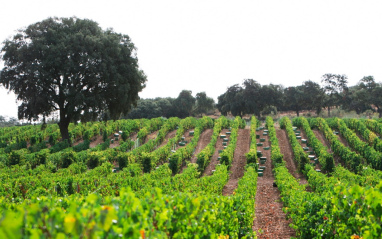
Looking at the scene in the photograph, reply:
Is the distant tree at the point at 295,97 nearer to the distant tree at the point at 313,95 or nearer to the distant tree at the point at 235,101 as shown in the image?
the distant tree at the point at 313,95

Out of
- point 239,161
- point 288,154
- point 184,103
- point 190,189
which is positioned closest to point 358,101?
point 184,103

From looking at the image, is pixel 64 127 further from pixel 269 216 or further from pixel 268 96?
pixel 268 96

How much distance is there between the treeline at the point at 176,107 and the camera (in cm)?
6134

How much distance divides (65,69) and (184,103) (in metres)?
40.0

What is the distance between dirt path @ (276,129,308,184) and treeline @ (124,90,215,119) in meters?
33.0

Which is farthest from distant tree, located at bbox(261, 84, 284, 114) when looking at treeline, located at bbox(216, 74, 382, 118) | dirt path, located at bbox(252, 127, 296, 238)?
dirt path, located at bbox(252, 127, 296, 238)

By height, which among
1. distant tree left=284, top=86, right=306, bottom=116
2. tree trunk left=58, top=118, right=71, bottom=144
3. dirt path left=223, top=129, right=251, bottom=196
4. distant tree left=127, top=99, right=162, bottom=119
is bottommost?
dirt path left=223, top=129, right=251, bottom=196

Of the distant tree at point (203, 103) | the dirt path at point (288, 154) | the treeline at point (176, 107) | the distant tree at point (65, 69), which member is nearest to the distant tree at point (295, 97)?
the distant tree at point (203, 103)

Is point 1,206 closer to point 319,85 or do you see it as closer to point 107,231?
point 107,231

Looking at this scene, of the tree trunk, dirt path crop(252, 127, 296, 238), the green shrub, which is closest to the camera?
dirt path crop(252, 127, 296, 238)

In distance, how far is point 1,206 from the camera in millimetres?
5023

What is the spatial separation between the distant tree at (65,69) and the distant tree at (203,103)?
134 ft

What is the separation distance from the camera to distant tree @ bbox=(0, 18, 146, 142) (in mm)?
24375

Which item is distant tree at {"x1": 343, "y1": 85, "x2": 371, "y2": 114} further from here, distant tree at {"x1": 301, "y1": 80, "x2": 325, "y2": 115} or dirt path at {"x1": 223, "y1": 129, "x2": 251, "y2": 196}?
dirt path at {"x1": 223, "y1": 129, "x2": 251, "y2": 196}
